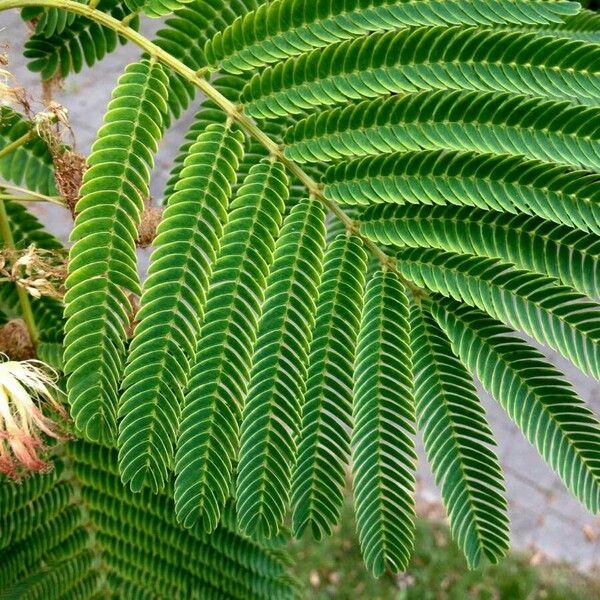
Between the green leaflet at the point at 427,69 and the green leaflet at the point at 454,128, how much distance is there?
0.08 feet

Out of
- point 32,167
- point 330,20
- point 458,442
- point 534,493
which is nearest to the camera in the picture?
point 330,20

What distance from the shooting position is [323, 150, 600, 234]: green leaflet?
119 cm

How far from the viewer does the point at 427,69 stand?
1222 millimetres

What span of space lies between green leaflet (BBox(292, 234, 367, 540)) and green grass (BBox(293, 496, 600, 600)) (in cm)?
290

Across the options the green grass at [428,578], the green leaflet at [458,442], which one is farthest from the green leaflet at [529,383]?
the green grass at [428,578]

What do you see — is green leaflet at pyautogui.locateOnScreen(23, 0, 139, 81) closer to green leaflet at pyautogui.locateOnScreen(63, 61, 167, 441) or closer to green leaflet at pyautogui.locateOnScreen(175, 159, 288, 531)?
green leaflet at pyautogui.locateOnScreen(63, 61, 167, 441)

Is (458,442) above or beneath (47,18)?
beneath

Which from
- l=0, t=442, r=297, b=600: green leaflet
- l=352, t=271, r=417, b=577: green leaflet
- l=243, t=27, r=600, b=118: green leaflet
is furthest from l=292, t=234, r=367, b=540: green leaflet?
l=0, t=442, r=297, b=600: green leaflet

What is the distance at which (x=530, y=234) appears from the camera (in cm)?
125

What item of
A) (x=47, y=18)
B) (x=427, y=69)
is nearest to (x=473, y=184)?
(x=427, y=69)

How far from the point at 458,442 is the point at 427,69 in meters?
0.65

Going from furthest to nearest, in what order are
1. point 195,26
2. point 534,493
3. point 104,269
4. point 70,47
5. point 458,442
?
point 534,493
point 70,47
point 195,26
point 458,442
point 104,269

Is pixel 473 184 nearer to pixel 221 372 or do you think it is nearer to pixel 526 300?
pixel 526 300

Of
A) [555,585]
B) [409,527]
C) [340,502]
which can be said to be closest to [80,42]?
[340,502]
